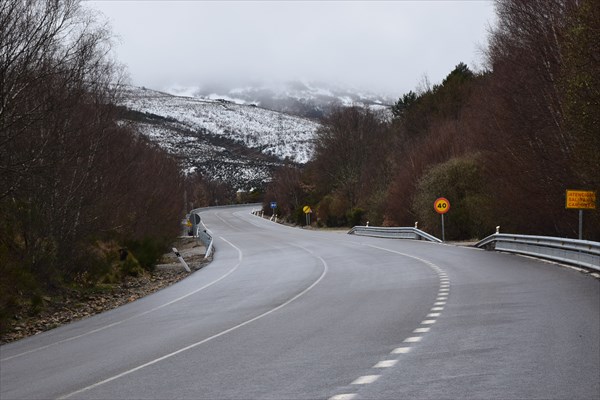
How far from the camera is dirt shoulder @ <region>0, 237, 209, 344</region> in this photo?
1670cm

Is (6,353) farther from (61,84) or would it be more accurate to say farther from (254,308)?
(61,84)

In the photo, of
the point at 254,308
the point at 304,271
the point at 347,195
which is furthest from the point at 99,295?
the point at 347,195

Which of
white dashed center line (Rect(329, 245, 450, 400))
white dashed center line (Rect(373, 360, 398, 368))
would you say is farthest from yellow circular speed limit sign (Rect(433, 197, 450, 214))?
white dashed center line (Rect(373, 360, 398, 368))

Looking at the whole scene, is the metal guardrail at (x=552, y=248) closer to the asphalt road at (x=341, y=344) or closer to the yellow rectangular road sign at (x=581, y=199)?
the asphalt road at (x=341, y=344)

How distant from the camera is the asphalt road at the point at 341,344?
7.53 metres

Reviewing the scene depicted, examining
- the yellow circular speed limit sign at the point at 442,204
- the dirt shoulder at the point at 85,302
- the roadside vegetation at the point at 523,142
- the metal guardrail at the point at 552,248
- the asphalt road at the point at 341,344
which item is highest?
the roadside vegetation at the point at 523,142

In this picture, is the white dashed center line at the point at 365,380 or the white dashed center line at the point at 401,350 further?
the white dashed center line at the point at 401,350

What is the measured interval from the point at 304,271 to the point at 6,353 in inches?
562

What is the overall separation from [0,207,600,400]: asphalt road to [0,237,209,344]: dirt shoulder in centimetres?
92

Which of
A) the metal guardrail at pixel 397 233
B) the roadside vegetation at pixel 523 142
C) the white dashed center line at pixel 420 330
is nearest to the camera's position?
the white dashed center line at pixel 420 330

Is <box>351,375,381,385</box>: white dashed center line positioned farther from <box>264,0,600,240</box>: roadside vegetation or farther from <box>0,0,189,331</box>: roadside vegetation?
<box>264,0,600,240</box>: roadside vegetation

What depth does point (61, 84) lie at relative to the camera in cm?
1912

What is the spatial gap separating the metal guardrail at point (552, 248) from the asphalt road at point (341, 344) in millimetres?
851

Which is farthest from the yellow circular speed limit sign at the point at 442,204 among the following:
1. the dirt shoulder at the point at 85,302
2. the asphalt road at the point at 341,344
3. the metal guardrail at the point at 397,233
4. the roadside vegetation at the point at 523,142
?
the asphalt road at the point at 341,344
